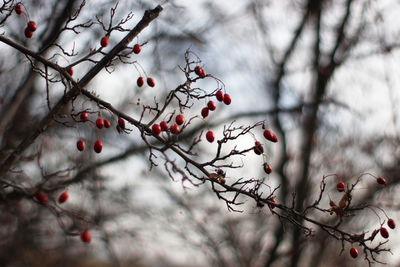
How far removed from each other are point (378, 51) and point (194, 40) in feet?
10.5

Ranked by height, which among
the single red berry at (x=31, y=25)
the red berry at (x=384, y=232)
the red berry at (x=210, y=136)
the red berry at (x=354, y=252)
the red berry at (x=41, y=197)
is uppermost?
the single red berry at (x=31, y=25)

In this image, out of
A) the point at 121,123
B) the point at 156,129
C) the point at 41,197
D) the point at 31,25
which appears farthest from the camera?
the point at 41,197

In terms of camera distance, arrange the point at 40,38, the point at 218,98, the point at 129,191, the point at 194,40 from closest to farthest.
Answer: the point at 218,98
the point at 40,38
the point at 194,40
the point at 129,191

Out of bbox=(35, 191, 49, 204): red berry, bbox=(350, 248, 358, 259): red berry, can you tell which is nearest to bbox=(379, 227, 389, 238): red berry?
bbox=(350, 248, 358, 259): red berry

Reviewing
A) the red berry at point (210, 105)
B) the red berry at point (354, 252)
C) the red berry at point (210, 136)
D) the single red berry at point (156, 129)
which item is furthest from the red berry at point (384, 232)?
the single red berry at point (156, 129)

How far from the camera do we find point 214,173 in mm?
2352

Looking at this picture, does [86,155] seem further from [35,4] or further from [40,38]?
[35,4]

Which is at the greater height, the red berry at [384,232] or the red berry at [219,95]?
the red berry at [219,95]

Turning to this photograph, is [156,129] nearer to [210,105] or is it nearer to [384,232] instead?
[210,105]

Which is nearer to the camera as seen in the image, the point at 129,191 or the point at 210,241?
the point at 210,241

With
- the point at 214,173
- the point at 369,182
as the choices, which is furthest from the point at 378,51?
the point at 214,173

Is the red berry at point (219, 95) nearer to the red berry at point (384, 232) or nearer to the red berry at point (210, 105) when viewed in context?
the red berry at point (210, 105)

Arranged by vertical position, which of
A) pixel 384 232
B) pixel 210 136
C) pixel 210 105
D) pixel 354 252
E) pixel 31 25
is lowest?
pixel 354 252

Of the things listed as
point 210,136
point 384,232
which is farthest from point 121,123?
point 384,232
